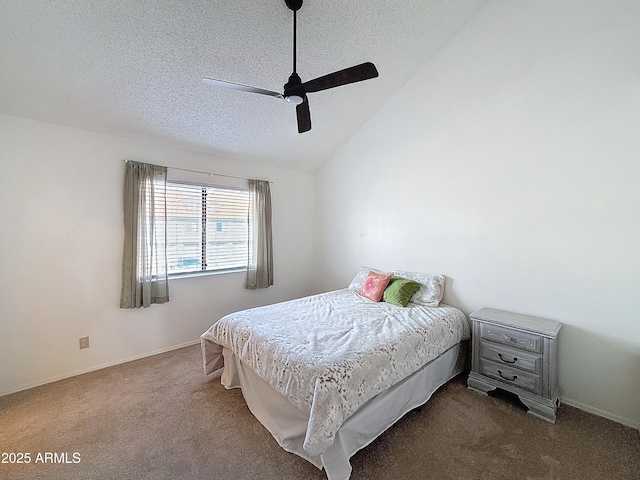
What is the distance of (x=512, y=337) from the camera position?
86.3 inches

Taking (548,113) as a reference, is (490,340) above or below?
below

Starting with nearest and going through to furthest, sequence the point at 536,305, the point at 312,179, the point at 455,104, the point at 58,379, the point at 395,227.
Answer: the point at 536,305 < the point at 58,379 < the point at 455,104 < the point at 395,227 < the point at 312,179

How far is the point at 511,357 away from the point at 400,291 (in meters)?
1.07

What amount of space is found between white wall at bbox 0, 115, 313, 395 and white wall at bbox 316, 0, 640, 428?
9.95ft

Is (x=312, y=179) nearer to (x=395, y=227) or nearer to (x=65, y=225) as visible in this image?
(x=395, y=227)

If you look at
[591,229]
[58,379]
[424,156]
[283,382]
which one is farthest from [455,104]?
[58,379]

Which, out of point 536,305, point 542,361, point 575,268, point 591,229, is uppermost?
point 591,229

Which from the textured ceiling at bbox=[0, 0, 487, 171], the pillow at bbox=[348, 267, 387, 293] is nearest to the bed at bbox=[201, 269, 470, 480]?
the pillow at bbox=[348, 267, 387, 293]

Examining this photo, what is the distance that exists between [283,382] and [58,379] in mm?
2513

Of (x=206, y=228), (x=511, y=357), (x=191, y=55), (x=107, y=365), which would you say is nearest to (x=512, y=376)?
(x=511, y=357)

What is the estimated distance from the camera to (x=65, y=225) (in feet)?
8.58

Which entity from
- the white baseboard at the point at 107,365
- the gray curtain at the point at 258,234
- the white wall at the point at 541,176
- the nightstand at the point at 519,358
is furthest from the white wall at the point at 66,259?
the nightstand at the point at 519,358

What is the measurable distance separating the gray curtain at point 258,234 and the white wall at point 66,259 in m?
0.85

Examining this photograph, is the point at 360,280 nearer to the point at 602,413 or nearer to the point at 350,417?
the point at 350,417
